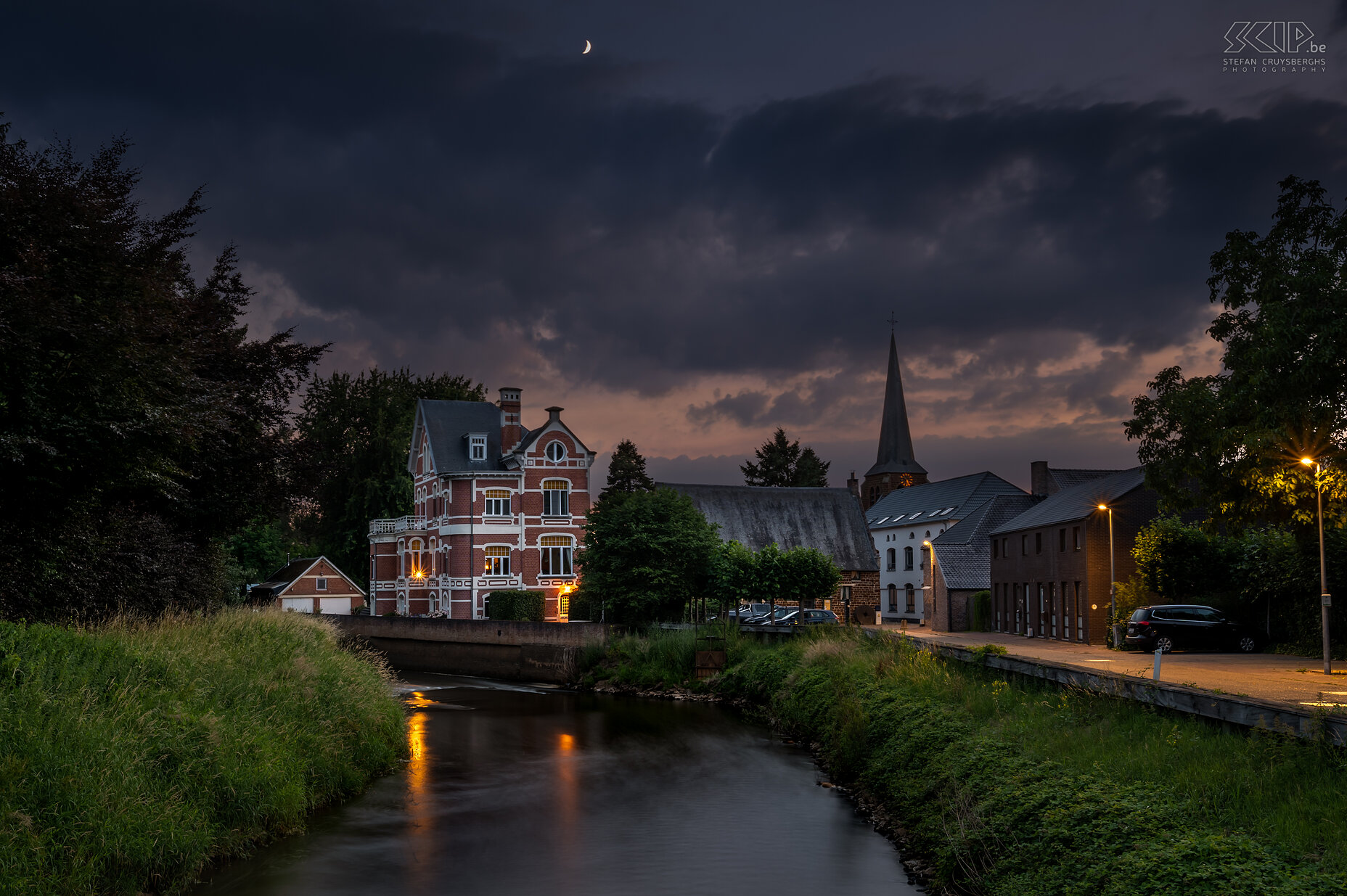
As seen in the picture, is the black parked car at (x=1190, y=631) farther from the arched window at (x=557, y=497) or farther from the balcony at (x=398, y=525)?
the balcony at (x=398, y=525)

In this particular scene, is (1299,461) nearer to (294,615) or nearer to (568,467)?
(294,615)

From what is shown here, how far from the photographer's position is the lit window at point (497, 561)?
58312 millimetres

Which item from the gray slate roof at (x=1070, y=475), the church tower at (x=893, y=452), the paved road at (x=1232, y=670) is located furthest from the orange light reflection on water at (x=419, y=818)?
the church tower at (x=893, y=452)

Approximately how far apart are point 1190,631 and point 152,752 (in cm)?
2812

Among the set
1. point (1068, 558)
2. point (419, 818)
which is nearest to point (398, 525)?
point (1068, 558)

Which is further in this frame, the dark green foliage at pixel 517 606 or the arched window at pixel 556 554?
the arched window at pixel 556 554

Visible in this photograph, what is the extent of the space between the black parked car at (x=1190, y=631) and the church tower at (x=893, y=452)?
56033 millimetres

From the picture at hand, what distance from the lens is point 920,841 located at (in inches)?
559

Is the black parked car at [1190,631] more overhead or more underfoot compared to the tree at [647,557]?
more underfoot

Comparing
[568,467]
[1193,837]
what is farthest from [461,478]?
[1193,837]

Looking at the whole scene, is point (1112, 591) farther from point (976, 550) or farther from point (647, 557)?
point (647, 557)

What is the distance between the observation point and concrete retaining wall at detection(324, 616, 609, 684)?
4525cm

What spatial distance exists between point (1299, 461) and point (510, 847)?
1949 cm

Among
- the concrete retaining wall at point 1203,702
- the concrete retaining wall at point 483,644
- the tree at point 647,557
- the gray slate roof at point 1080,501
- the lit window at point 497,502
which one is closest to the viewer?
the concrete retaining wall at point 1203,702
